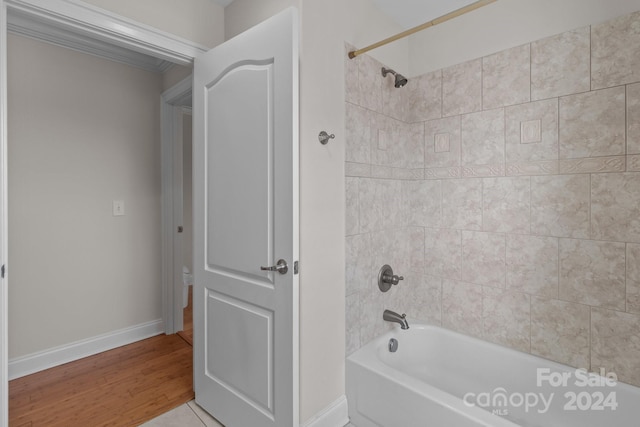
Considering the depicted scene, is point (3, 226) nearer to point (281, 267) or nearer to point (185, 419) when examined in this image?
point (281, 267)

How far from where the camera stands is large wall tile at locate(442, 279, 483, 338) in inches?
80.7

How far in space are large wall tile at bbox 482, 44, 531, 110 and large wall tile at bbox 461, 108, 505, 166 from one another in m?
0.07

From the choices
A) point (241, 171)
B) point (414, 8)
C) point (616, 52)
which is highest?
point (414, 8)

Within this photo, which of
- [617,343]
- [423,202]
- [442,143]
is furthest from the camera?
[423,202]

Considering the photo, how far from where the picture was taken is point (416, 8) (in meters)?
2.08

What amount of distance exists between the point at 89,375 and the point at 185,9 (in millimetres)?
2481

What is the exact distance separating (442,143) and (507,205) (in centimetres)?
57

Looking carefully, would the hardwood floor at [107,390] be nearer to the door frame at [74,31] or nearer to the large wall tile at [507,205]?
the door frame at [74,31]

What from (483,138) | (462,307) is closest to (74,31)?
(483,138)

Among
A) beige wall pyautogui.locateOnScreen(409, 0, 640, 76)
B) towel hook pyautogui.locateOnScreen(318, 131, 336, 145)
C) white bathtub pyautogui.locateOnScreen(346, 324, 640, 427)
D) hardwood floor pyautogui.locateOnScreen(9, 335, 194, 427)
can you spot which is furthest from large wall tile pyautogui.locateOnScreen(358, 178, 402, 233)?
hardwood floor pyautogui.locateOnScreen(9, 335, 194, 427)

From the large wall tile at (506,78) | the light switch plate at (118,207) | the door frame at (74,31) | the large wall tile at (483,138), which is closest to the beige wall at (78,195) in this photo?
the light switch plate at (118,207)

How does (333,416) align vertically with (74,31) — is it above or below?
below

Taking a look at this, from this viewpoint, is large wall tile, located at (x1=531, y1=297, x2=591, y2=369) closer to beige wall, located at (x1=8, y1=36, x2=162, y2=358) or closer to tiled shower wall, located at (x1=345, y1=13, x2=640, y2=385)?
tiled shower wall, located at (x1=345, y1=13, x2=640, y2=385)

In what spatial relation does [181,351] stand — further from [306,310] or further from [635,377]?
[635,377]
